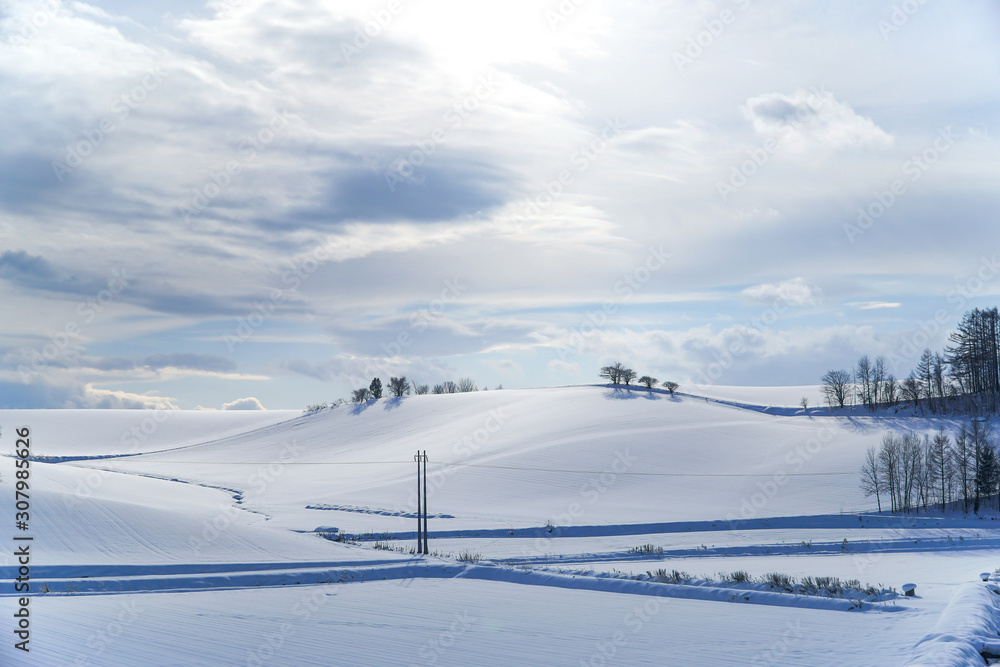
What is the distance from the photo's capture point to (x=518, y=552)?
99.8 feet

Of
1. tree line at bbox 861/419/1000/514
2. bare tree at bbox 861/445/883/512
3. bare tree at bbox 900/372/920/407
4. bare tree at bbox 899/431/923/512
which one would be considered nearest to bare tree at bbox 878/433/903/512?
tree line at bbox 861/419/1000/514

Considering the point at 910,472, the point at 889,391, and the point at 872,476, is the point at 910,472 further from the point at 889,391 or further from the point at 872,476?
the point at 889,391

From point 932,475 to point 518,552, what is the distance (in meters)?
34.8

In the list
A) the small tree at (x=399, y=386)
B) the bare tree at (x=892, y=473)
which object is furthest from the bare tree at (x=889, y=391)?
the small tree at (x=399, y=386)

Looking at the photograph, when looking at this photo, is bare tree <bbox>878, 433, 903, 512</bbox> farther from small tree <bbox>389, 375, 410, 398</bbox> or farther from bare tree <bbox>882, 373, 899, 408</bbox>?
small tree <bbox>389, 375, 410, 398</bbox>

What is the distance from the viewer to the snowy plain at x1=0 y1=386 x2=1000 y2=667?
1441cm

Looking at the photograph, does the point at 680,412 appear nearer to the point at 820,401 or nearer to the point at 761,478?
the point at 761,478

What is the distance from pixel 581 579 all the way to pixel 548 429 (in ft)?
153

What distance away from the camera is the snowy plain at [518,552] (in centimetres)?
1441

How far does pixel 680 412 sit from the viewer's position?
242 ft

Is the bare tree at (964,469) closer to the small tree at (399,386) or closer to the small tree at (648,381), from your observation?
the small tree at (648,381)

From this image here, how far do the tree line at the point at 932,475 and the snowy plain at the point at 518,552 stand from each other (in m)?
1.88

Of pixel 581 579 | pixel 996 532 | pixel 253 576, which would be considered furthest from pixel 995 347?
pixel 253 576

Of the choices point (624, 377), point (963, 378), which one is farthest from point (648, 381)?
point (963, 378)
